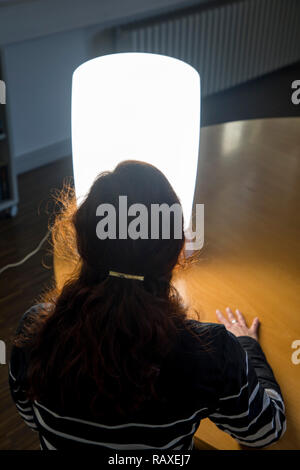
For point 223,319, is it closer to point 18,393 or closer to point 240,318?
point 240,318

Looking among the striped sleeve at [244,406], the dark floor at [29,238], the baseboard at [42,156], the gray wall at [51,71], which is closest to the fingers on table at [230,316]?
the striped sleeve at [244,406]

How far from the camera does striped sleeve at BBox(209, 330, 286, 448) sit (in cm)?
74

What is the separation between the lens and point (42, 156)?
3.01 meters

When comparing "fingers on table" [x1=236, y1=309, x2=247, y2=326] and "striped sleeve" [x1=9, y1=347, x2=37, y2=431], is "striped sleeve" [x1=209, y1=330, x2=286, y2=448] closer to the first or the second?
"fingers on table" [x1=236, y1=309, x2=247, y2=326]

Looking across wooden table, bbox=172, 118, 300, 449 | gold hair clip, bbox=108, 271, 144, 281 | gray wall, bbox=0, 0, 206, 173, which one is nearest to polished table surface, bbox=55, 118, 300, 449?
wooden table, bbox=172, 118, 300, 449

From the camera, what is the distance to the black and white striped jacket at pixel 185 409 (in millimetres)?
697

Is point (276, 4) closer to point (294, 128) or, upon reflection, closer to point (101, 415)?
point (294, 128)

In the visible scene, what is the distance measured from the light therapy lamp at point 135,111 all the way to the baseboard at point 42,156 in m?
1.99

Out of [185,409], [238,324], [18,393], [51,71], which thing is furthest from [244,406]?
[51,71]

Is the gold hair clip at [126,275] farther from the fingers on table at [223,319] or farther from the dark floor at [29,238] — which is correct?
the dark floor at [29,238]

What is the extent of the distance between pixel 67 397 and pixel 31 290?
146 cm
